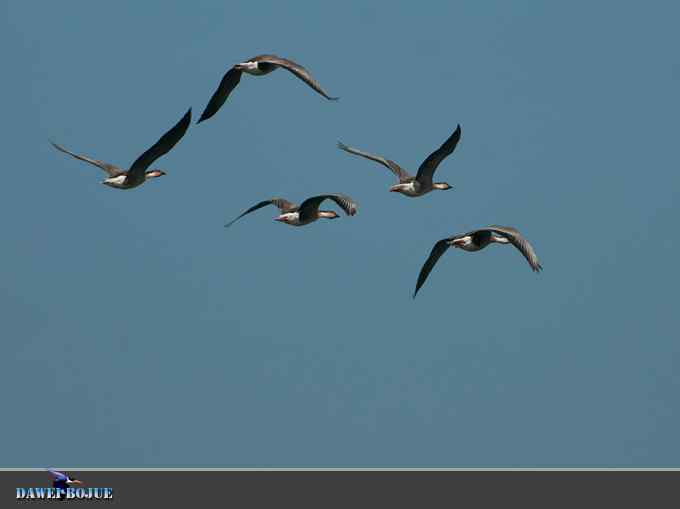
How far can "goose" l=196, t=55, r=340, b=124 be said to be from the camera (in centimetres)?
5006

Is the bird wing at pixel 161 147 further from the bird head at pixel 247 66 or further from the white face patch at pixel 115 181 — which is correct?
the bird head at pixel 247 66

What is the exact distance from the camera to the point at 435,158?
54781 mm

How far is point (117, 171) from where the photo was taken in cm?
5275

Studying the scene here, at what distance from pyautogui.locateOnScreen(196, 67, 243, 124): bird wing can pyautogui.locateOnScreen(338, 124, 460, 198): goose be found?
4585mm

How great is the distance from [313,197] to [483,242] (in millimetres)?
5185

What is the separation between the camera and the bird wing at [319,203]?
165ft
